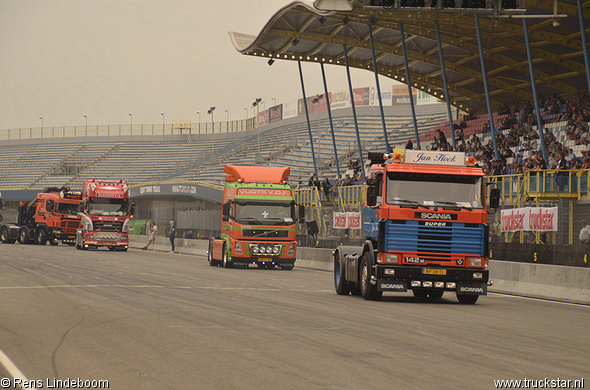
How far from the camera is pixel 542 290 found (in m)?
18.2

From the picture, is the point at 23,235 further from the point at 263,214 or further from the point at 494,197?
the point at 494,197

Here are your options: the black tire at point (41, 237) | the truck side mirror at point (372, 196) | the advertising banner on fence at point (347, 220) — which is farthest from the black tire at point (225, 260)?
the black tire at point (41, 237)

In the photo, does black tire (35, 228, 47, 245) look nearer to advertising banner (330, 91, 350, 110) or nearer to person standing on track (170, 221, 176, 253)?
person standing on track (170, 221, 176, 253)

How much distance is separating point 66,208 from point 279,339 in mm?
39453

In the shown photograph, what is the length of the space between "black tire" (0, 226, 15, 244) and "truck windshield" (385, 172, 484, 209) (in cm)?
4126

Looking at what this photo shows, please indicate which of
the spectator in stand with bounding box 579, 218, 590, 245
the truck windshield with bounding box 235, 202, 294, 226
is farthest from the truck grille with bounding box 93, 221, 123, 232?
the spectator in stand with bounding box 579, 218, 590, 245

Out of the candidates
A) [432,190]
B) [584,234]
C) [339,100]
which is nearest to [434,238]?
[432,190]

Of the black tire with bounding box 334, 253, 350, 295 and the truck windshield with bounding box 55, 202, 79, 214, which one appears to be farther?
the truck windshield with bounding box 55, 202, 79, 214

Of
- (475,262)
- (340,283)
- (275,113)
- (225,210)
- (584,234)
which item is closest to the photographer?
(475,262)

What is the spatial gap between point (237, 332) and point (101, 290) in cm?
732

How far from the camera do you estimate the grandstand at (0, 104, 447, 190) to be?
217 ft

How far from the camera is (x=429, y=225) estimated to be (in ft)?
51.2

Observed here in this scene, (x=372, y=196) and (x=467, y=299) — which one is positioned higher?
(x=372, y=196)

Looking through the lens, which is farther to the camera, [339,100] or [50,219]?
[339,100]
